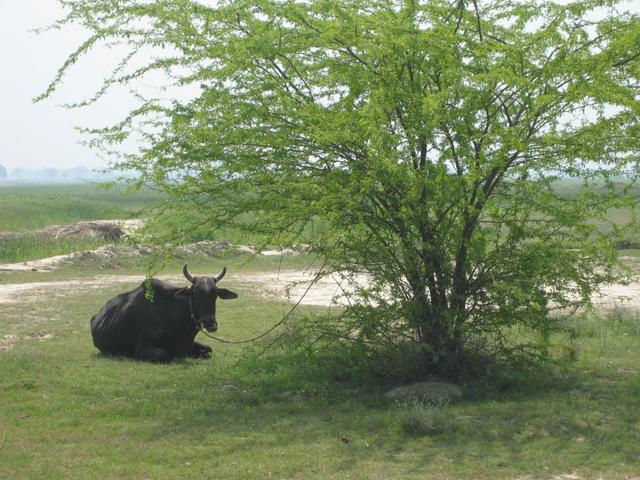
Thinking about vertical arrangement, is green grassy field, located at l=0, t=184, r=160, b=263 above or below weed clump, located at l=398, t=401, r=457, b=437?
above

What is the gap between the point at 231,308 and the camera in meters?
19.8

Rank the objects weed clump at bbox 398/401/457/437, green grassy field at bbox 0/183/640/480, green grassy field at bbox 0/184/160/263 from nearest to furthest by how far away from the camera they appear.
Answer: green grassy field at bbox 0/183/640/480 < weed clump at bbox 398/401/457/437 < green grassy field at bbox 0/184/160/263

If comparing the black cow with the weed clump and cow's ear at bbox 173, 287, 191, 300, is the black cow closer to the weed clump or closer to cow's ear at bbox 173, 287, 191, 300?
cow's ear at bbox 173, 287, 191, 300

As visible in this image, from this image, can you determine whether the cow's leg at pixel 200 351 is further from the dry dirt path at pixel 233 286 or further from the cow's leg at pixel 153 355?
the dry dirt path at pixel 233 286

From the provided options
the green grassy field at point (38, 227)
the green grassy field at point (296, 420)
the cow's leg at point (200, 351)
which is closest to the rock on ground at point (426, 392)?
the green grassy field at point (296, 420)

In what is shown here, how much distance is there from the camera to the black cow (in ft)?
44.1

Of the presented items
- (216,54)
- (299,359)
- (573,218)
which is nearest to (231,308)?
(299,359)

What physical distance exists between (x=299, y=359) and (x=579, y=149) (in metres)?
4.40

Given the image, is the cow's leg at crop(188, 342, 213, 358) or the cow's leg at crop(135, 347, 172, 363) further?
the cow's leg at crop(188, 342, 213, 358)

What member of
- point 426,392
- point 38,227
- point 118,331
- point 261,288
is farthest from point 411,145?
point 38,227

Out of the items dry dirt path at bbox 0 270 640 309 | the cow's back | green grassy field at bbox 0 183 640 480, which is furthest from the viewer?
dry dirt path at bbox 0 270 640 309

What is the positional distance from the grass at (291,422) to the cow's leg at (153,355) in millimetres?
237

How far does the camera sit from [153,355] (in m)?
13.5

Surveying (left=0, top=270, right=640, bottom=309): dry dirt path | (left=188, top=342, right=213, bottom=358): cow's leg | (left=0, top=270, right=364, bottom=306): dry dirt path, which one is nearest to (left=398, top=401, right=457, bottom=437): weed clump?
(left=188, top=342, right=213, bottom=358): cow's leg
